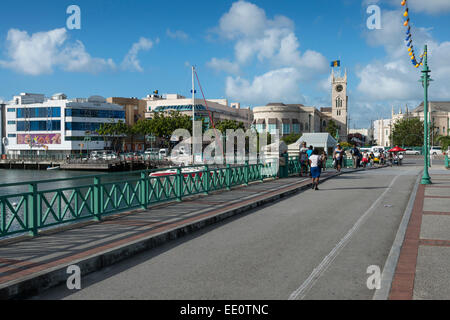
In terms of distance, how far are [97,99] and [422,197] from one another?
3456 inches

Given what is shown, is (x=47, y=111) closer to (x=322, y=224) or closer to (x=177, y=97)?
(x=177, y=97)

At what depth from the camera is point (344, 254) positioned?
775 centimetres

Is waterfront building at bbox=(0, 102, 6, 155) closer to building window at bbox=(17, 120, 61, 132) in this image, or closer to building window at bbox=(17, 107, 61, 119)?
building window at bbox=(17, 120, 61, 132)

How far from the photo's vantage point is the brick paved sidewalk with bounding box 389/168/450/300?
18.2 ft

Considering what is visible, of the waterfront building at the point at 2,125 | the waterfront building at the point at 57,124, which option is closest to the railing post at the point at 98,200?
the waterfront building at the point at 57,124

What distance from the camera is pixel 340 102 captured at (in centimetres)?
16088

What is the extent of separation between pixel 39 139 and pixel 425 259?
295ft

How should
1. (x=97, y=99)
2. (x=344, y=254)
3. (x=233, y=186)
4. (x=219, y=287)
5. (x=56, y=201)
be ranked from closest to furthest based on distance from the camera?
1. (x=219, y=287)
2. (x=344, y=254)
3. (x=56, y=201)
4. (x=233, y=186)
5. (x=97, y=99)

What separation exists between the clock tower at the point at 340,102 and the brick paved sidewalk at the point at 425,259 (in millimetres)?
153065

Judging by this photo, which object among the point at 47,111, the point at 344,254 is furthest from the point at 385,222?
the point at 47,111

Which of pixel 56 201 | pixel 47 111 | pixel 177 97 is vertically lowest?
pixel 56 201

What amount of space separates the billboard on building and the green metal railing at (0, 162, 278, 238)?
75444 millimetres
